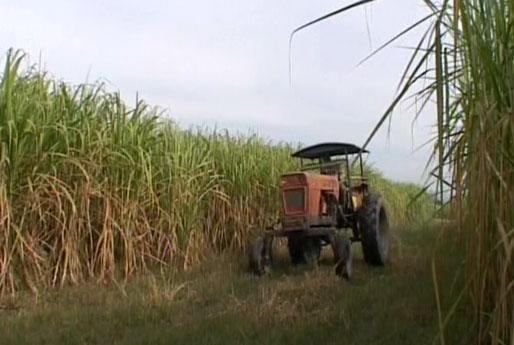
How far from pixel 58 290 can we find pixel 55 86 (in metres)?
2.21

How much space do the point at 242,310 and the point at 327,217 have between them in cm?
263

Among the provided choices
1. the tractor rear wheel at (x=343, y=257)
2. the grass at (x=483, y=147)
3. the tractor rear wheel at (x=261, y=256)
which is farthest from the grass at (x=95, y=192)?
the grass at (x=483, y=147)

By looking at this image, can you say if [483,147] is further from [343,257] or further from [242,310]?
[343,257]

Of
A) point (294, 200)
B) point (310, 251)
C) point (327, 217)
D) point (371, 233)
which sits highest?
point (294, 200)

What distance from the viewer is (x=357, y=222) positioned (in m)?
7.75

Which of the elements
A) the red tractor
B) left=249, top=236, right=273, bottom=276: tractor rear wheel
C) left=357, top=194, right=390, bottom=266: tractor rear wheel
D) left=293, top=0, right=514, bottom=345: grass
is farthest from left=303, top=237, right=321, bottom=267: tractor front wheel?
left=293, top=0, right=514, bottom=345: grass

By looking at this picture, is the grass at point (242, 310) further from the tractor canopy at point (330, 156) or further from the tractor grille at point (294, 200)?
the tractor canopy at point (330, 156)

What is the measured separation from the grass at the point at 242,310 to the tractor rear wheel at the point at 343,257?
124 millimetres

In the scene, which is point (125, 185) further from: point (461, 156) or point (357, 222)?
point (461, 156)

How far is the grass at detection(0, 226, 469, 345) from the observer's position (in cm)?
429

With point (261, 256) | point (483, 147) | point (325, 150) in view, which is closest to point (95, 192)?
point (261, 256)

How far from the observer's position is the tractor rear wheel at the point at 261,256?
6.88 meters

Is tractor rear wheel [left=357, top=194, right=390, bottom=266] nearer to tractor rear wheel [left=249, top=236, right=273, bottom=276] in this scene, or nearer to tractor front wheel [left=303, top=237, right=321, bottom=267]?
tractor front wheel [left=303, top=237, right=321, bottom=267]

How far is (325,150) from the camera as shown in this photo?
8.15m
